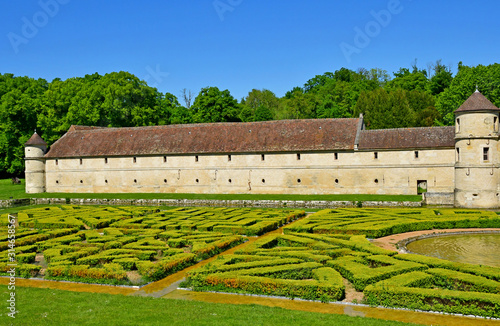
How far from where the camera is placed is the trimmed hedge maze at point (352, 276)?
1331 centimetres

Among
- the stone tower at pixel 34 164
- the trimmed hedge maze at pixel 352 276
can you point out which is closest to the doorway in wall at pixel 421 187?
the trimmed hedge maze at pixel 352 276

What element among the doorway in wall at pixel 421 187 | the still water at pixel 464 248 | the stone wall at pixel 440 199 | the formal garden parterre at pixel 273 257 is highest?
the doorway in wall at pixel 421 187

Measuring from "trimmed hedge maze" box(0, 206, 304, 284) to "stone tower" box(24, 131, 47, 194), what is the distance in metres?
19.2

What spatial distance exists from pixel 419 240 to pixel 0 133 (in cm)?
6578

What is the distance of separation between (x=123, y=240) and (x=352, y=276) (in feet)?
41.0

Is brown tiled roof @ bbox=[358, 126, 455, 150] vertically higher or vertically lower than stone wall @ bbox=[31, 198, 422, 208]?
higher

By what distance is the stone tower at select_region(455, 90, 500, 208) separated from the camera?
3431 cm

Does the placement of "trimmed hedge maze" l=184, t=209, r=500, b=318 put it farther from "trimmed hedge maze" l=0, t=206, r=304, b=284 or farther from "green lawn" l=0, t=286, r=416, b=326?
"trimmed hedge maze" l=0, t=206, r=304, b=284

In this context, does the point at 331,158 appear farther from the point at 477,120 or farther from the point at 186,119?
the point at 186,119

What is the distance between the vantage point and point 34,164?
53.0 m

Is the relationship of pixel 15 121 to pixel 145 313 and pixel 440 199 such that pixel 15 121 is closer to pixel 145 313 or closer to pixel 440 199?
pixel 440 199

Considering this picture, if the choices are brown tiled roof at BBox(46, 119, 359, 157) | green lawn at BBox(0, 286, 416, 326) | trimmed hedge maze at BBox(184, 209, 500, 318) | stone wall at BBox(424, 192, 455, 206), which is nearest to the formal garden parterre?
trimmed hedge maze at BBox(184, 209, 500, 318)

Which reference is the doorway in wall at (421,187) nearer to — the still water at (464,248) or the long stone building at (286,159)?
the long stone building at (286,159)

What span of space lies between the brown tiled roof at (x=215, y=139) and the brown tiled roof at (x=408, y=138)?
1.62m
